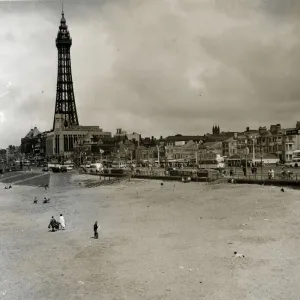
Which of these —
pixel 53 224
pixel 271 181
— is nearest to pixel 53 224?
pixel 53 224

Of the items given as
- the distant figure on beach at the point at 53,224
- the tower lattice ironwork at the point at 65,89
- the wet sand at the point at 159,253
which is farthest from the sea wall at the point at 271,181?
the tower lattice ironwork at the point at 65,89

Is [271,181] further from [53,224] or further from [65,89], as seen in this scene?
[65,89]

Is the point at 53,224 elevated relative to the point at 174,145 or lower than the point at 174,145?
lower

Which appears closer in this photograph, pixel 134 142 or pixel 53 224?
pixel 53 224

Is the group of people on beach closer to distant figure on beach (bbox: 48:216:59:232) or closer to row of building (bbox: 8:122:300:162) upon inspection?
distant figure on beach (bbox: 48:216:59:232)

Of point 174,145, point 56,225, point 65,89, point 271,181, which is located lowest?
point 56,225

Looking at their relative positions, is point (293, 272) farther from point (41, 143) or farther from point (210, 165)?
point (41, 143)

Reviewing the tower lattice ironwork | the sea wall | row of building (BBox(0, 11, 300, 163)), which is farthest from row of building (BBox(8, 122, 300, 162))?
the sea wall

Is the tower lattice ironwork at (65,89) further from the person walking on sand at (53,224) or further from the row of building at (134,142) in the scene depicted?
the person walking on sand at (53,224)
